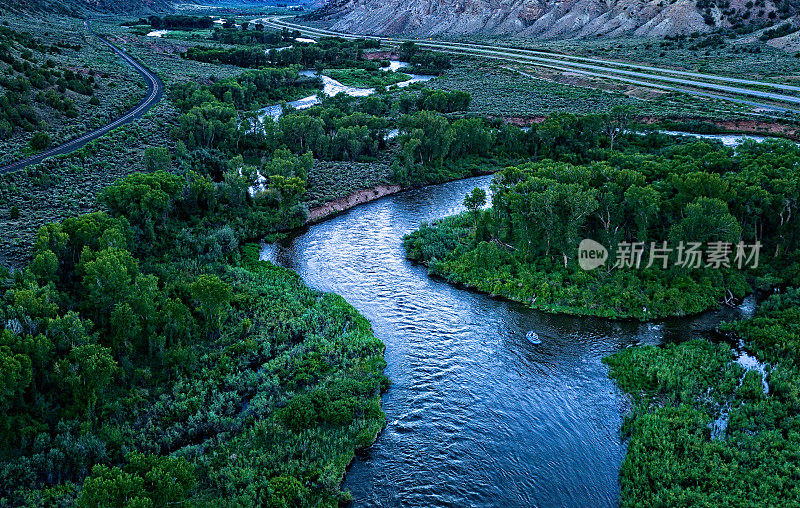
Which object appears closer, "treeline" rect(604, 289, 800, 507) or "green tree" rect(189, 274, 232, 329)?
"treeline" rect(604, 289, 800, 507)

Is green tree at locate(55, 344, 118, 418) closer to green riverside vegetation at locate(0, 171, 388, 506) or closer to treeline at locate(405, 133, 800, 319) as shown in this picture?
green riverside vegetation at locate(0, 171, 388, 506)

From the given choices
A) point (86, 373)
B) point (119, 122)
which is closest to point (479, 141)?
point (119, 122)

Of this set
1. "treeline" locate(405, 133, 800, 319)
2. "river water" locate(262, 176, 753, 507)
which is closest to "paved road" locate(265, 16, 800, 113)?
"treeline" locate(405, 133, 800, 319)

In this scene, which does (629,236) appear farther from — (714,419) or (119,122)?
(119,122)

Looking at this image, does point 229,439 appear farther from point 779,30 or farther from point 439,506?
point 779,30


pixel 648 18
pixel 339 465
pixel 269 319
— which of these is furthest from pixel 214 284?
pixel 648 18

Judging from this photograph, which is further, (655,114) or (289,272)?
(655,114)

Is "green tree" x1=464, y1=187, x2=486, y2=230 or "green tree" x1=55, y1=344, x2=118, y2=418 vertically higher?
"green tree" x1=464, y1=187, x2=486, y2=230

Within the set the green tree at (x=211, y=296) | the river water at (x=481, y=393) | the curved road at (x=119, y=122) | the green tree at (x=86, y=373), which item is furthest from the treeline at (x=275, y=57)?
the green tree at (x=86, y=373)
